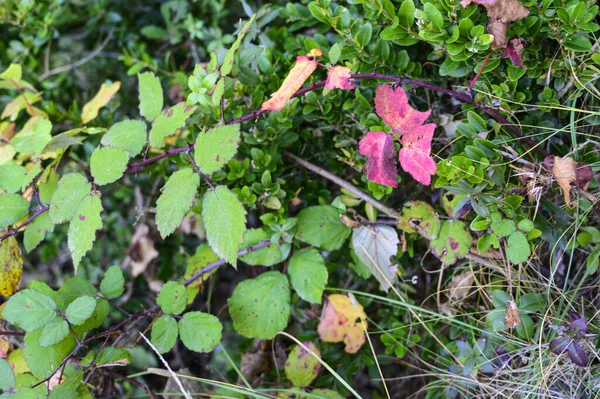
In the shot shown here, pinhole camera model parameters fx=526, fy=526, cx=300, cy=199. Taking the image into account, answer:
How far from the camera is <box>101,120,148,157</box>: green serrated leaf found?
114cm

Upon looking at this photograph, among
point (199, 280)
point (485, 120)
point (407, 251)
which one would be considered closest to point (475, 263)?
point (407, 251)

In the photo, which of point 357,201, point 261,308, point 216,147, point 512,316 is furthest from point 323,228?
point 512,316

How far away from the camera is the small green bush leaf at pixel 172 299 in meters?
1.17

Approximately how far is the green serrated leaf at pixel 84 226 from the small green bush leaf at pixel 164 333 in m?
0.23

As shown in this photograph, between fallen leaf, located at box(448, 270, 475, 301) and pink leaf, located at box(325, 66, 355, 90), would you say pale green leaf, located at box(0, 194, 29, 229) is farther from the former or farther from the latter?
fallen leaf, located at box(448, 270, 475, 301)

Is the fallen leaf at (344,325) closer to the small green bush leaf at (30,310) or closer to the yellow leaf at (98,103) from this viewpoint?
the small green bush leaf at (30,310)

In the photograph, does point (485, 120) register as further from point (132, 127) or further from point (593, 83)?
point (132, 127)

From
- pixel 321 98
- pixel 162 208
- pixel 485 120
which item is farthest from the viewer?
pixel 321 98

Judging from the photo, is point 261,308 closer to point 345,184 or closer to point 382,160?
point 345,184

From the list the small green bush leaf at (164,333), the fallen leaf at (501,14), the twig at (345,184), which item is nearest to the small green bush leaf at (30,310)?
the small green bush leaf at (164,333)

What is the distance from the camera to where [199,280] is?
1.34 meters

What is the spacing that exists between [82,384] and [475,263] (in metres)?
0.91

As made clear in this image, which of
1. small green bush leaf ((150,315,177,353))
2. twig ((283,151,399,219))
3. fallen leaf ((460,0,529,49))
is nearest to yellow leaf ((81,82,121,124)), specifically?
twig ((283,151,399,219))

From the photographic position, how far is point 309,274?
1.23 metres
